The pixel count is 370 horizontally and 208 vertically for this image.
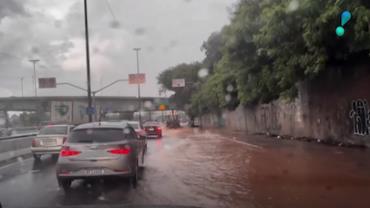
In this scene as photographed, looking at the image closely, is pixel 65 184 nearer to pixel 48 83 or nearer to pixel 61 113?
pixel 48 83

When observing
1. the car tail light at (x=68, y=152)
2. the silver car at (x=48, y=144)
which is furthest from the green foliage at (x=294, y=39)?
the silver car at (x=48, y=144)

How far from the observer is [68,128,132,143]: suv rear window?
11.0 metres

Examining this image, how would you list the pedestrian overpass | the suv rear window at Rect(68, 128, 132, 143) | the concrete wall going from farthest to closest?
the pedestrian overpass, the concrete wall, the suv rear window at Rect(68, 128, 132, 143)

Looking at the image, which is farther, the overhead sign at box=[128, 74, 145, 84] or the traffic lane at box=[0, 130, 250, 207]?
the overhead sign at box=[128, 74, 145, 84]

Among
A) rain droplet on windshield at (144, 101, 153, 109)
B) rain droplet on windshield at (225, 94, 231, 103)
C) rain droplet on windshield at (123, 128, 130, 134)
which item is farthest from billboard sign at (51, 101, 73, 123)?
rain droplet on windshield at (144, 101, 153, 109)

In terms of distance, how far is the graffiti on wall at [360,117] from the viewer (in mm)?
20203

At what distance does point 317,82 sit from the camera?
25.8 meters

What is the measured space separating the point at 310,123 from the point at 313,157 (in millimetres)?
10503

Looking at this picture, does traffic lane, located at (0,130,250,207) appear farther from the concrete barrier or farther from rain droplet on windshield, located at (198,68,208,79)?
rain droplet on windshield, located at (198,68,208,79)

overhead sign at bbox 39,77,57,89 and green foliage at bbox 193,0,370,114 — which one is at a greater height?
overhead sign at bbox 39,77,57,89

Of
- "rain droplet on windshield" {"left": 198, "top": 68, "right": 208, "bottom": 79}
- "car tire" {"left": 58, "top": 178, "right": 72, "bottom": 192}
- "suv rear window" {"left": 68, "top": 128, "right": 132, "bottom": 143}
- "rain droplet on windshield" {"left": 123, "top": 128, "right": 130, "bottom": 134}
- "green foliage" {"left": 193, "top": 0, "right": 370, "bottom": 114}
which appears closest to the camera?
"car tire" {"left": 58, "top": 178, "right": 72, "bottom": 192}

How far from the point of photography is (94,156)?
421 inches

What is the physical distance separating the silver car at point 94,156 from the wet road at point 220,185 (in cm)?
40

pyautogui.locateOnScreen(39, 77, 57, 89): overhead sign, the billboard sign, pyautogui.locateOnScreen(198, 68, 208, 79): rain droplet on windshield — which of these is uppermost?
pyautogui.locateOnScreen(198, 68, 208, 79): rain droplet on windshield
